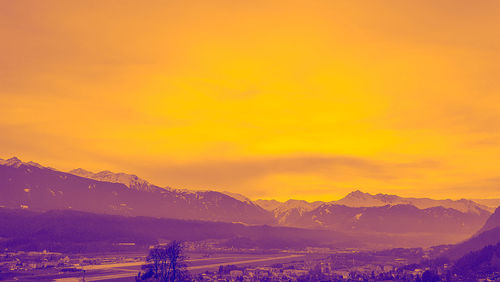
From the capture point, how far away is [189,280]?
19188 centimetres

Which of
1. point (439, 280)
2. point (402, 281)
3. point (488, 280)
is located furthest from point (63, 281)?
point (488, 280)

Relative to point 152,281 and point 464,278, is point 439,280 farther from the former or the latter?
point 152,281

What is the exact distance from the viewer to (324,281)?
656 ft

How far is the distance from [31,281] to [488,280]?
495 feet

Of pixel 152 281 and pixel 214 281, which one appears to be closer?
pixel 152 281

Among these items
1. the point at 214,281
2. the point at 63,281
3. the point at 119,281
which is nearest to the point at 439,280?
the point at 214,281

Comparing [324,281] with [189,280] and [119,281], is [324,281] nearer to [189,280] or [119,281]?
[189,280]

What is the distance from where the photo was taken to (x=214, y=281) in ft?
647

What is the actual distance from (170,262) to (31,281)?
49.2 metres

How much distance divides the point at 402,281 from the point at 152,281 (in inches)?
3307

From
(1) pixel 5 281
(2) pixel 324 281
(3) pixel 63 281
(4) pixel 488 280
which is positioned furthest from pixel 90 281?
(4) pixel 488 280

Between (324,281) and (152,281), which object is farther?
(324,281)

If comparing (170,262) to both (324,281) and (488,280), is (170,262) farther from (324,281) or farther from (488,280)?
(488,280)

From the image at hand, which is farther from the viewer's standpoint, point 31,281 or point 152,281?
point 31,281
